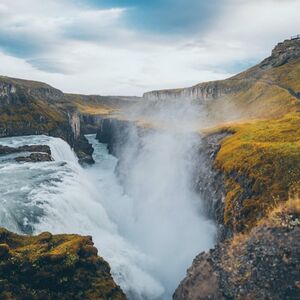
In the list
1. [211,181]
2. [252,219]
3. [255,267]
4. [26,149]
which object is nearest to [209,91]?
[26,149]

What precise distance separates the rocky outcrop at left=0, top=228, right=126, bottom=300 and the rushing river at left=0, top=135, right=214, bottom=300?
7.14 metres

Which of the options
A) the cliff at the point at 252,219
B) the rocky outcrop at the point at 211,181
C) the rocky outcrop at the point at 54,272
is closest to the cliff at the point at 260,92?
the rocky outcrop at the point at 211,181

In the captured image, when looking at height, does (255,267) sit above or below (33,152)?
below

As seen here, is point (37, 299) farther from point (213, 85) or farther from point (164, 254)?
point (213, 85)

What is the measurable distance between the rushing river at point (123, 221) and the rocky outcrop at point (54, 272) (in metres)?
7.14

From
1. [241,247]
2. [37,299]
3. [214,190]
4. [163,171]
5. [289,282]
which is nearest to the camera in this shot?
[289,282]

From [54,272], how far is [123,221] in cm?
2955

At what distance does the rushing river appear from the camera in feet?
112

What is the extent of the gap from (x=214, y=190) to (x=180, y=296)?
1652 centimetres

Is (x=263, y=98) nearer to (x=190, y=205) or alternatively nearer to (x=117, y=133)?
(x=190, y=205)

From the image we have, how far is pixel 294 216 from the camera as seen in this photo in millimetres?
22500

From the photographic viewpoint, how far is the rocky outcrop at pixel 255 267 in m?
20.1

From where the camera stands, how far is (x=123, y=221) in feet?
171

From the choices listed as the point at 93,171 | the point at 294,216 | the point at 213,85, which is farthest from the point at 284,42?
the point at 294,216
